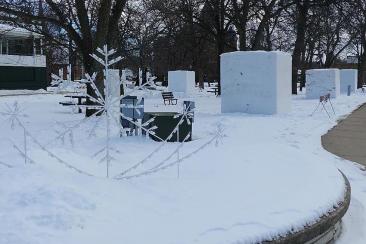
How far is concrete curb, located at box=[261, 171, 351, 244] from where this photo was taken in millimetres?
4480

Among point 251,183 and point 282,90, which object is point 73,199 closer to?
point 251,183

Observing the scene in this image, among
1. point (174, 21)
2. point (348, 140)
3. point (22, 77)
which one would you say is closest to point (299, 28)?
point (174, 21)

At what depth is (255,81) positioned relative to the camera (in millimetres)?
Result: 17750

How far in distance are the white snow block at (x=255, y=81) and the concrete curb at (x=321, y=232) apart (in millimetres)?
A: 12101

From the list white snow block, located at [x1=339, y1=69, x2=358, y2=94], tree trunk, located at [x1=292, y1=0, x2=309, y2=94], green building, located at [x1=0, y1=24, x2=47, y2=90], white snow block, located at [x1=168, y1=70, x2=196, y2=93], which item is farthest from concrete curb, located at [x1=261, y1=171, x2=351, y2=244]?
green building, located at [x1=0, y1=24, x2=47, y2=90]

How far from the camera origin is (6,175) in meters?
5.03

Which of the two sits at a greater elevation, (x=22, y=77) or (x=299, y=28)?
(x=299, y=28)

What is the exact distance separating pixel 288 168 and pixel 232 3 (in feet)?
78.6

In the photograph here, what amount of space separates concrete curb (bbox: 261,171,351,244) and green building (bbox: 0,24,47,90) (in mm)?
46452

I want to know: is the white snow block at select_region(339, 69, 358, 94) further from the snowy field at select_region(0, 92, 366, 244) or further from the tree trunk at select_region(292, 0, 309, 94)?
the snowy field at select_region(0, 92, 366, 244)

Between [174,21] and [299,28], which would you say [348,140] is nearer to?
[299,28]

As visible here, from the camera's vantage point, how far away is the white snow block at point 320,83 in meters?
28.9

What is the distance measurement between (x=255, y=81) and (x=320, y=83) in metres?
12.5

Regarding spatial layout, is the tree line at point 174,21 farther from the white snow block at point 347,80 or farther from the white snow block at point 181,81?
the white snow block at point 347,80
